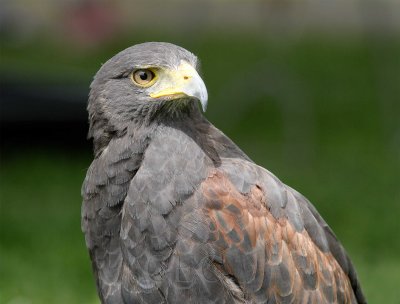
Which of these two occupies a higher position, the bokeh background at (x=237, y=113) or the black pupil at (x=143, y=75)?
the black pupil at (x=143, y=75)

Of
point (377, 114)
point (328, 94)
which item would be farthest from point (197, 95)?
point (328, 94)

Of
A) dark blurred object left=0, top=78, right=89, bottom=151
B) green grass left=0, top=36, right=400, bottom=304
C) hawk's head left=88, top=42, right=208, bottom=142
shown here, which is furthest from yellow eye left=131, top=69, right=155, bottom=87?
dark blurred object left=0, top=78, right=89, bottom=151

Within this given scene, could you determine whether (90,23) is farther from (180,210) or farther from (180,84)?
(180,210)

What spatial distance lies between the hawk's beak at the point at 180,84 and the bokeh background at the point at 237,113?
2767 mm

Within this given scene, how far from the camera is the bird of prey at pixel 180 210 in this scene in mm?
4496

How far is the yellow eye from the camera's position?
4.65 m

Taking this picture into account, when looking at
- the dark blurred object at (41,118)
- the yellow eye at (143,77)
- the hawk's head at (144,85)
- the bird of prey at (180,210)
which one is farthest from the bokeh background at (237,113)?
the yellow eye at (143,77)

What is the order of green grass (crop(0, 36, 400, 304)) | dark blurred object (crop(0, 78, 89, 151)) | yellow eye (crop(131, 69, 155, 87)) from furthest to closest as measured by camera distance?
dark blurred object (crop(0, 78, 89, 151))
green grass (crop(0, 36, 400, 304))
yellow eye (crop(131, 69, 155, 87))

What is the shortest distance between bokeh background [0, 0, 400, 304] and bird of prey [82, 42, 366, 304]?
2.35 m

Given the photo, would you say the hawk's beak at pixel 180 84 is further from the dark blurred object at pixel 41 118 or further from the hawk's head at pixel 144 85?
the dark blurred object at pixel 41 118

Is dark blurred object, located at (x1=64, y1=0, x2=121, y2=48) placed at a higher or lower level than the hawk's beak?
lower

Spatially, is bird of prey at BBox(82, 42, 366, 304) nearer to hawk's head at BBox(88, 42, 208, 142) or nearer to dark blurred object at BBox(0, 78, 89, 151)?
hawk's head at BBox(88, 42, 208, 142)

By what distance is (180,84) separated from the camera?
455 cm

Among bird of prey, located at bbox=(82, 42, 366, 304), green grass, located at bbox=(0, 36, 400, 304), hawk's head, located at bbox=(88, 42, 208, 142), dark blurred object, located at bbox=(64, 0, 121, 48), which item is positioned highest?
hawk's head, located at bbox=(88, 42, 208, 142)
